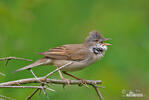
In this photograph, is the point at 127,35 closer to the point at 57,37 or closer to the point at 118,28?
the point at 118,28

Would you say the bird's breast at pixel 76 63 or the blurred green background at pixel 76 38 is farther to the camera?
the blurred green background at pixel 76 38

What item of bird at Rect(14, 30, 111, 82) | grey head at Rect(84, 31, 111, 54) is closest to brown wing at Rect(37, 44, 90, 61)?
bird at Rect(14, 30, 111, 82)

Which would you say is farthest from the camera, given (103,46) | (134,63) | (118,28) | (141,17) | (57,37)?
(141,17)

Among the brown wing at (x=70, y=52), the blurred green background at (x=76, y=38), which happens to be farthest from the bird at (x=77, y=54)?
the blurred green background at (x=76, y=38)

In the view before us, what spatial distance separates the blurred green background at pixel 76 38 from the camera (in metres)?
5.23

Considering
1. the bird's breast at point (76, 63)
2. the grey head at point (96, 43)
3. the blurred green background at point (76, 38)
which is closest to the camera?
the bird's breast at point (76, 63)

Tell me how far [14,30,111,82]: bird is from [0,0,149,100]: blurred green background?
33 centimetres

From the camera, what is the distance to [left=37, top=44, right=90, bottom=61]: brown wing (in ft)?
16.4

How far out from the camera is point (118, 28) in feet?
22.1

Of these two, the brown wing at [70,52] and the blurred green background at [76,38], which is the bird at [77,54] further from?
the blurred green background at [76,38]

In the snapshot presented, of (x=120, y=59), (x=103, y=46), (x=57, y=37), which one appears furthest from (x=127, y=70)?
(x=57, y=37)

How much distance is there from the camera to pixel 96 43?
5.52 m

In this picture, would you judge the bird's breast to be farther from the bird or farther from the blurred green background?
the blurred green background

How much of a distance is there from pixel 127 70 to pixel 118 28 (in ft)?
3.22
